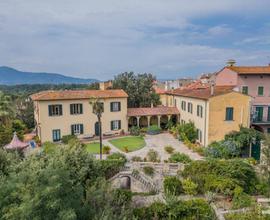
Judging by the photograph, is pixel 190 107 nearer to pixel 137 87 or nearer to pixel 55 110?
pixel 137 87

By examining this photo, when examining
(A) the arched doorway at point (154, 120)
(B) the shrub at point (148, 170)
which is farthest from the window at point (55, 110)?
(B) the shrub at point (148, 170)

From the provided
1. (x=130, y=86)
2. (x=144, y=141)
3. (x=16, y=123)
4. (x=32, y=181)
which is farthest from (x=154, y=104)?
(x=32, y=181)

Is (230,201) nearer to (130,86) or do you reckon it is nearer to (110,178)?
(110,178)

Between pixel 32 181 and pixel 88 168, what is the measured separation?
5.95 m

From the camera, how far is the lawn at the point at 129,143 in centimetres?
2666

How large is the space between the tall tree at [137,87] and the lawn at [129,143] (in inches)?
430

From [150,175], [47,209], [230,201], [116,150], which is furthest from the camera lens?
[116,150]

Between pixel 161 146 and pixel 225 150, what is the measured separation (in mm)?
7336

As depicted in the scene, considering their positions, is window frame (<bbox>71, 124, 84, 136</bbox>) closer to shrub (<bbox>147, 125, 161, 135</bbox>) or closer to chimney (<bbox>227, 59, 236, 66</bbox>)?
shrub (<bbox>147, 125, 161, 135</bbox>)

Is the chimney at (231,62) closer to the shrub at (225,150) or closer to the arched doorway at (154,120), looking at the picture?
the shrub at (225,150)

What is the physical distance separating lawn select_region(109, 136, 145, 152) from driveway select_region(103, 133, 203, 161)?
0.62 metres

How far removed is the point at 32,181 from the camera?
349 inches

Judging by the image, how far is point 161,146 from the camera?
27.6 metres

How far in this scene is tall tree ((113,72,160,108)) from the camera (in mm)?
41562
